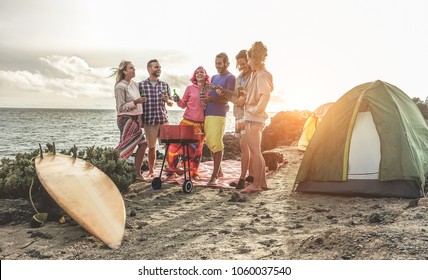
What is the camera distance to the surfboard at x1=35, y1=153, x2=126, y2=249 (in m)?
4.58

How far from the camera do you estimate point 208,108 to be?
7578 mm

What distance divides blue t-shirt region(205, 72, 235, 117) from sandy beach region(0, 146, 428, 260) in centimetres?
170

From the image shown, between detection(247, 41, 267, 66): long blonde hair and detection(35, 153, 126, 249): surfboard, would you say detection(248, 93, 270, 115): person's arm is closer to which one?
detection(247, 41, 267, 66): long blonde hair

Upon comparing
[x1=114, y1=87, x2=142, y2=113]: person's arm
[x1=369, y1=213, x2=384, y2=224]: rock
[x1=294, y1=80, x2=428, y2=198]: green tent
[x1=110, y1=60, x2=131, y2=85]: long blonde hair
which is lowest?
[x1=369, y1=213, x2=384, y2=224]: rock

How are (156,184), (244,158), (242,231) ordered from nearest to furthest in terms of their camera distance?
(242,231) < (156,184) < (244,158)

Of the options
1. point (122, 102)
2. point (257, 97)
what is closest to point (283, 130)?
point (122, 102)

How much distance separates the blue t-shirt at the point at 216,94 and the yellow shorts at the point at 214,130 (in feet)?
0.32

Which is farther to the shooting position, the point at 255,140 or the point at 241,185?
the point at 241,185

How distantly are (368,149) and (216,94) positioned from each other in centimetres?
291

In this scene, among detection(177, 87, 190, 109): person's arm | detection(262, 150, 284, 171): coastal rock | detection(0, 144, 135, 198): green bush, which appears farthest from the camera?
detection(262, 150, 284, 171): coastal rock

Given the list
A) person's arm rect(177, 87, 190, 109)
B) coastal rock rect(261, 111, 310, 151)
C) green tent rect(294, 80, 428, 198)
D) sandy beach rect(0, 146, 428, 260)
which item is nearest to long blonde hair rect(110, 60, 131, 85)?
person's arm rect(177, 87, 190, 109)

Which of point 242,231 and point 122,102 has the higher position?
point 122,102

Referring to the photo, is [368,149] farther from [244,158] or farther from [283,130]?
[283,130]
